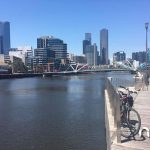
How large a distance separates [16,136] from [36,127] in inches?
138

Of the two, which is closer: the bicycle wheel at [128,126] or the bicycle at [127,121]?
the bicycle wheel at [128,126]

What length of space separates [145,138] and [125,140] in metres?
0.89

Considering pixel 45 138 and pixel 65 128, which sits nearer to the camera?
pixel 45 138

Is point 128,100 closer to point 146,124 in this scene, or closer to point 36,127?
point 146,124

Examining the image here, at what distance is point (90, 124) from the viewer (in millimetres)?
26656

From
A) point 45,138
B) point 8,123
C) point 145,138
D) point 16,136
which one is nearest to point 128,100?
point 145,138

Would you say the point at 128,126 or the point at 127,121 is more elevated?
the point at 127,121

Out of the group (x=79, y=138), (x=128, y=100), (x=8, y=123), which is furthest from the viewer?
(x=8, y=123)

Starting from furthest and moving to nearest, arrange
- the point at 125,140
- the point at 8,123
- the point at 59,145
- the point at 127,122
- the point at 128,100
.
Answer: the point at 8,123 < the point at 59,145 < the point at 128,100 < the point at 127,122 < the point at 125,140

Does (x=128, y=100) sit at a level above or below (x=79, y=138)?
above

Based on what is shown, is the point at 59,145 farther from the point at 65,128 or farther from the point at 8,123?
the point at 8,123

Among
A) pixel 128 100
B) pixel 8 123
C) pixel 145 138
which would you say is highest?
pixel 128 100

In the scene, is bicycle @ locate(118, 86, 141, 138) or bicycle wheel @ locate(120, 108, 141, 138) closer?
bicycle wheel @ locate(120, 108, 141, 138)

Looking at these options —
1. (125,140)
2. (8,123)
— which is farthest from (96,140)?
(8,123)
